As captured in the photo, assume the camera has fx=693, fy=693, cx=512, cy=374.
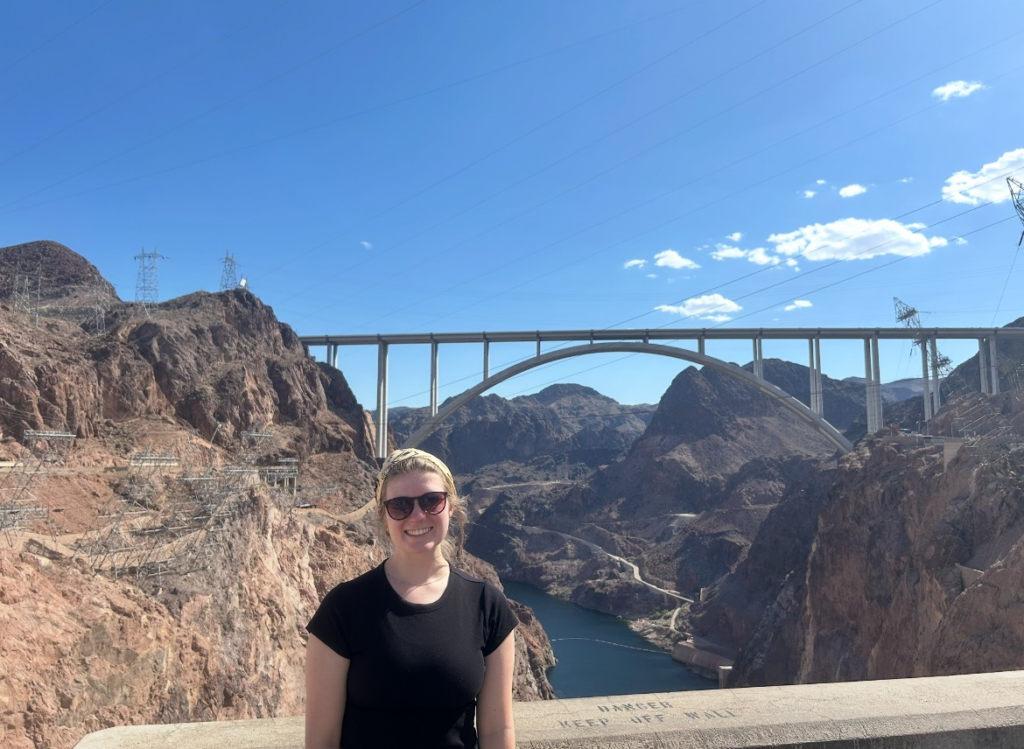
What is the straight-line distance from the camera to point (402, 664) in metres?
1.37

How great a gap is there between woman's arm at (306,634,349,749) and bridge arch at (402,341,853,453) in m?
29.7

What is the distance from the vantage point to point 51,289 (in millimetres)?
37125

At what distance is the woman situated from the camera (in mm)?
1360

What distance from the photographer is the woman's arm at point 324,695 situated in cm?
135

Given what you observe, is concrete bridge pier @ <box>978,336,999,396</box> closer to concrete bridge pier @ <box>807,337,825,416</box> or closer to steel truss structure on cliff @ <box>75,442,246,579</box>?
concrete bridge pier @ <box>807,337,825,416</box>

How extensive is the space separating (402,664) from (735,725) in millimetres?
972

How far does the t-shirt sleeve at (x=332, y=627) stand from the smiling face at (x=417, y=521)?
0.19 m

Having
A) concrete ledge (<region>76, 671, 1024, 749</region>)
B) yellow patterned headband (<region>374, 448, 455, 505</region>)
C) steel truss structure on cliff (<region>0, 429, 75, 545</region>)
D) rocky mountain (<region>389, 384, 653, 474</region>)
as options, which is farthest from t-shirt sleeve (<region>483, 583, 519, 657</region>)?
rocky mountain (<region>389, 384, 653, 474</region>)

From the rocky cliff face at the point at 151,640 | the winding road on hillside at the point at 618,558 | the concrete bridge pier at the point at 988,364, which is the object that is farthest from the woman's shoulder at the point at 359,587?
the winding road on hillside at the point at 618,558

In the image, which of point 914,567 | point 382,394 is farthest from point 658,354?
point 914,567

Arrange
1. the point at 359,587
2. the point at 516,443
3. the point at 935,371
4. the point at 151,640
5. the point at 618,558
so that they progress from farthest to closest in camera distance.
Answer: the point at 516,443 → the point at 618,558 → the point at 935,371 → the point at 151,640 → the point at 359,587

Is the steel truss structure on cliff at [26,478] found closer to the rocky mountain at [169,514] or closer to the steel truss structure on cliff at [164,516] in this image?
the rocky mountain at [169,514]

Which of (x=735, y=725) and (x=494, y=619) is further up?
(x=494, y=619)

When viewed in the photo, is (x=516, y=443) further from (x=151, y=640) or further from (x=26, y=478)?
(x=151, y=640)
